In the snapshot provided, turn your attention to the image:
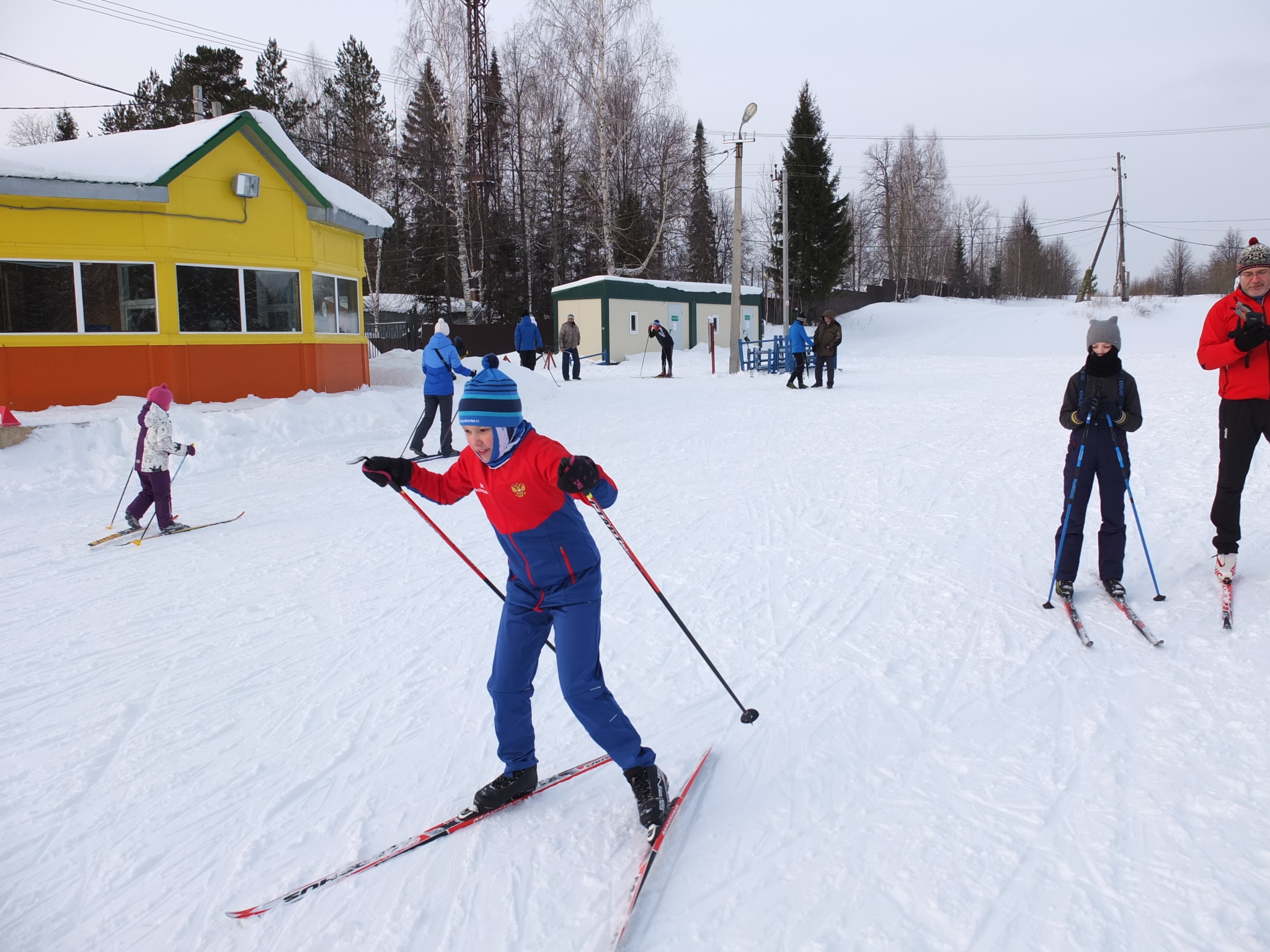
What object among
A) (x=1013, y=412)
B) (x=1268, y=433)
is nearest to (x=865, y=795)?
(x=1268, y=433)

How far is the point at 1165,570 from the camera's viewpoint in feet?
17.4

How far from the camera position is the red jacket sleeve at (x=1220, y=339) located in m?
4.32

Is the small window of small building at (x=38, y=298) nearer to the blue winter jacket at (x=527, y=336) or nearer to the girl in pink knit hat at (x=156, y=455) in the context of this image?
the girl in pink knit hat at (x=156, y=455)

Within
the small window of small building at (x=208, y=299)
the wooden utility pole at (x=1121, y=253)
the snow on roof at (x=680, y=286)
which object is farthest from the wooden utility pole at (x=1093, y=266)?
the small window of small building at (x=208, y=299)

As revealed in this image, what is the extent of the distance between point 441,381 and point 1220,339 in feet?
26.6

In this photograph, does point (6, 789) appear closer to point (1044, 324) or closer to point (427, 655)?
point (427, 655)

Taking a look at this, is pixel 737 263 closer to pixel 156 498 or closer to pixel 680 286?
pixel 680 286

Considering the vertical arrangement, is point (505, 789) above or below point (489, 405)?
below

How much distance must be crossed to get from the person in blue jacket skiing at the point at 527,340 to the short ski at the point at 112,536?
13317 mm

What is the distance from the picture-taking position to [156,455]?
6.85 metres

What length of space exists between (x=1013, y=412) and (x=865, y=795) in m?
10.4

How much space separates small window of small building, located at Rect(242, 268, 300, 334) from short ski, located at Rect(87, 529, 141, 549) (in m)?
6.88

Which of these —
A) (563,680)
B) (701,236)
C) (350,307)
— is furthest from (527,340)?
(701,236)

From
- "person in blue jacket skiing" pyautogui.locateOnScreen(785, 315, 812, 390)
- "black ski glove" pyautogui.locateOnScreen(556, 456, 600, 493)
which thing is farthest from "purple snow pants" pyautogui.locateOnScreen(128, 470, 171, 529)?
"person in blue jacket skiing" pyautogui.locateOnScreen(785, 315, 812, 390)
